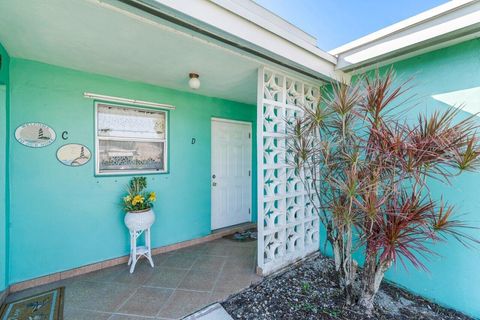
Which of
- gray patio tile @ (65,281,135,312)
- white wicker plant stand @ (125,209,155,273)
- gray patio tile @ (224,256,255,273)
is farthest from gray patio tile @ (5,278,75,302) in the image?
gray patio tile @ (224,256,255,273)

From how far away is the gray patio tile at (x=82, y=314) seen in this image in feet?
5.95

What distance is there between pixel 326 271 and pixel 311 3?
338cm

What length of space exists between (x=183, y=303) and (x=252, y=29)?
2656 millimetres

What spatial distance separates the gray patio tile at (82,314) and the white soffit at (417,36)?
12.0 ft

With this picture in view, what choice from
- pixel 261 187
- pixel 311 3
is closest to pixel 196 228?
pixel 261 187

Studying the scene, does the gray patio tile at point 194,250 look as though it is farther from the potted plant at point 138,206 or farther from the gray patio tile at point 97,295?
the gray patio tile at point 97,295

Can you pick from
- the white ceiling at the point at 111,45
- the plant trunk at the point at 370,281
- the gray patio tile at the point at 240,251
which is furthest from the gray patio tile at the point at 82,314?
the white ceiling at the point at 111,45

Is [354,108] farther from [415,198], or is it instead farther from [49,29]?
[49,29]

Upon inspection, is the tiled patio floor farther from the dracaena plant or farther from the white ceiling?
the white ceiling

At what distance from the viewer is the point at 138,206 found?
2.64 m

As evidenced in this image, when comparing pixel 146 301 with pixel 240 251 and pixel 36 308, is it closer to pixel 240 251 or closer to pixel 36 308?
pixel 36 308

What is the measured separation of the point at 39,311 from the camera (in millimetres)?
1882

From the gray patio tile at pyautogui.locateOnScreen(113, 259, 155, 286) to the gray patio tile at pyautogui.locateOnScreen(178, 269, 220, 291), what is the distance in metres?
0.47

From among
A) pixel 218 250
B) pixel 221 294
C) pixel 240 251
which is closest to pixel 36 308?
pixel 221 294
